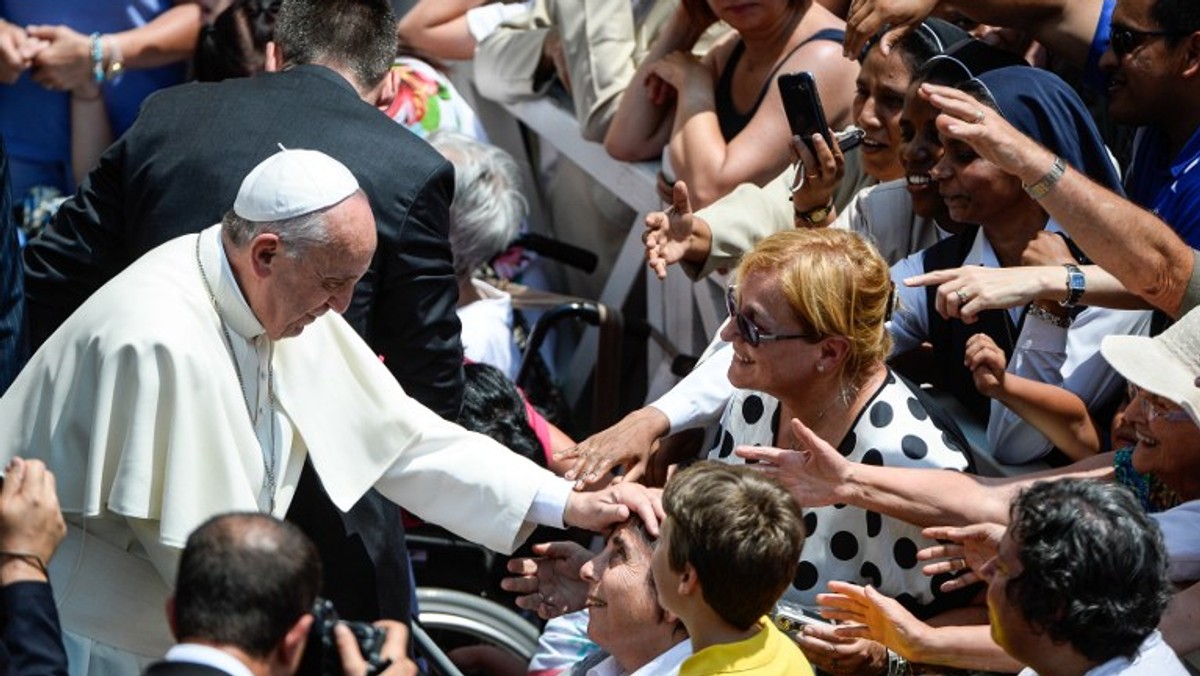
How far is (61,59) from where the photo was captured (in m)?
7.15

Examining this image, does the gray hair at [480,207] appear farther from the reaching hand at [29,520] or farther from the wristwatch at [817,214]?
the reaching hand at [29,520]

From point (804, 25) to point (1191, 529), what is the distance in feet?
7.46

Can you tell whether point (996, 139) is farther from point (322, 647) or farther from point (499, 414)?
point (322, 647)

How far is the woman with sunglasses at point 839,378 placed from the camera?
4219mm

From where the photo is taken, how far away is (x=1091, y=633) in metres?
3.31

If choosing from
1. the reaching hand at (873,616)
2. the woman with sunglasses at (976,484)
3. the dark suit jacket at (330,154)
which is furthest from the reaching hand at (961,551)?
the dark suit jacket at (330,154)

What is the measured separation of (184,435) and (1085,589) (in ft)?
5.73

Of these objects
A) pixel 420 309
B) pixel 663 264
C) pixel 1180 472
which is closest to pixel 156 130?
pixel 420 309

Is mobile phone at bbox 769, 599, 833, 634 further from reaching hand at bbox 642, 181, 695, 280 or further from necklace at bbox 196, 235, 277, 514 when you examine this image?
reaching hand at bbox 642, 181, 695, 280

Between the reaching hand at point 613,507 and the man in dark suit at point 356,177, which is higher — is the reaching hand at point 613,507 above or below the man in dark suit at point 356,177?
below

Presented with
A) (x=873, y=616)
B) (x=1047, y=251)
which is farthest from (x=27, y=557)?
(x=1047, y=251)

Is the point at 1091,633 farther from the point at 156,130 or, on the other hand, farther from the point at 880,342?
the point at 156,130

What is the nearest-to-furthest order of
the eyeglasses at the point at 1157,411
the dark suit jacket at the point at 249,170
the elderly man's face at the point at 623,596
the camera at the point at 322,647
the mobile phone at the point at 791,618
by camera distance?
the camera at the point at 322,647 → the eyeglasses at the point at 1157,411 → the elderly man's face at the point at 623,596 → the mobile phone at the point at 791,618 → the dark suit jacket at the point at 249,170

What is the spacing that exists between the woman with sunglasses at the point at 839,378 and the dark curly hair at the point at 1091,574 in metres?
0.82
